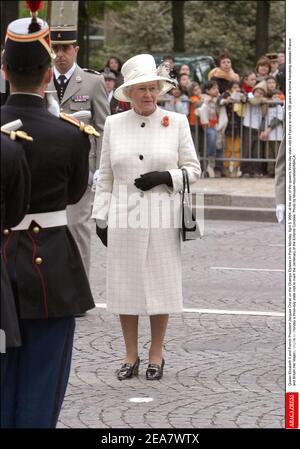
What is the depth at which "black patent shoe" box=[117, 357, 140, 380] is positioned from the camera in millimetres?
8383

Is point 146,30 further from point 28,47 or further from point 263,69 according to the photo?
point 28,47

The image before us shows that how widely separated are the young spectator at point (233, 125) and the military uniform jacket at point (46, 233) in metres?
14.5

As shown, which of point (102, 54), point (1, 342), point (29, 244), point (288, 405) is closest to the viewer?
point (1, 342)

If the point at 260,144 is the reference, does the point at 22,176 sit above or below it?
above

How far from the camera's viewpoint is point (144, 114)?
8.39 metres

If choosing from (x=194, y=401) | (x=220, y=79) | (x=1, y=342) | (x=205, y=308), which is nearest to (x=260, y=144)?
(x=220, y=79)

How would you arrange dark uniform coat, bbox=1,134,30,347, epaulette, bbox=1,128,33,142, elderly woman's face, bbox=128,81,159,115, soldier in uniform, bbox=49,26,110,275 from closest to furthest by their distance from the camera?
dark uniform coat, bbox=1,134,30,347, epaulette, bbox=1,128,33,142, elderly woman's face, bbox=128,81,159,115, soldier in uniform, bbox=49,26,110,275

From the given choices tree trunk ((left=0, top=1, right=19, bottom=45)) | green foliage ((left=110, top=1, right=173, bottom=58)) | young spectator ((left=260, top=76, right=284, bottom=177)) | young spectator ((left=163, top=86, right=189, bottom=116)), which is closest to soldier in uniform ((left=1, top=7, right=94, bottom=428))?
young spectator ((left=260, top=76, right=284, bottom=177))

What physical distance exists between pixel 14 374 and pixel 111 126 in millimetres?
3118

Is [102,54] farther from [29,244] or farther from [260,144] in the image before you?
[29,244]

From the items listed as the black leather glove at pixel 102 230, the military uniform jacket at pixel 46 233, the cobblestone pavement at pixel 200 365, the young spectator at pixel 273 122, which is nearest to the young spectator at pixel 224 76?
the young spectator at pixel 273 122

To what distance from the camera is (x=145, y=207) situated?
8328 millimetres

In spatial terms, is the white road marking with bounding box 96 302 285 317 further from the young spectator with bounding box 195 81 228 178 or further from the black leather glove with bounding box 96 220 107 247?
the young spectator with bounding box 195 81 228 178

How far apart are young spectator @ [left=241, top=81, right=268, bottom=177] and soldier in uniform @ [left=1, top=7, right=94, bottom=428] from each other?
14.3 meters
